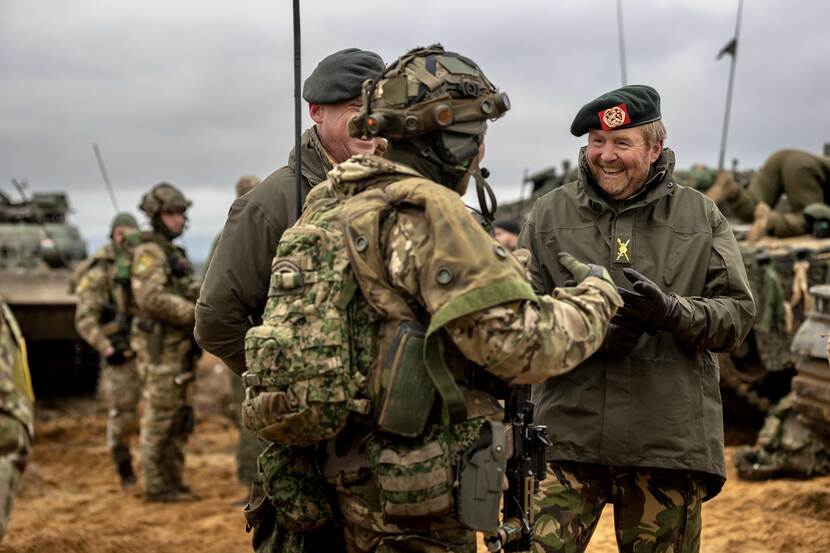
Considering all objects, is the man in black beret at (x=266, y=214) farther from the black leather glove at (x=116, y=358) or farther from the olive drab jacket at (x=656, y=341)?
the black leather glove at (x=116, y=358)

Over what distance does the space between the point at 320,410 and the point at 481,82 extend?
999 mm

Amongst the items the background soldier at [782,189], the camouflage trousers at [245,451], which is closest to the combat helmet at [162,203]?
the camouflage trousers at [245,451]

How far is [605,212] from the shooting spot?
423 cm

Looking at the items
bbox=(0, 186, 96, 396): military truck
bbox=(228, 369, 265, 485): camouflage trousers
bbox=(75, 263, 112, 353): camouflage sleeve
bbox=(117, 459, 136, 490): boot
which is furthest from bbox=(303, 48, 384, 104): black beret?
bbox=(0, 186, 96, 396): military truck

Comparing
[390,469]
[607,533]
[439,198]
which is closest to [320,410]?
[390,469]

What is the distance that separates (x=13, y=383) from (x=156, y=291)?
213 inches

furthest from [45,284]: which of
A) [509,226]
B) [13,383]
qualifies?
[13,383]

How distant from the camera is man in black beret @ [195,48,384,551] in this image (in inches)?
153

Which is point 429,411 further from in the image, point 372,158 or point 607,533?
point 607,533

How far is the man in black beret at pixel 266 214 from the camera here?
388cm

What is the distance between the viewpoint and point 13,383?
11.5 feet

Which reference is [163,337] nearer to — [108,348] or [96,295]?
[108,348]

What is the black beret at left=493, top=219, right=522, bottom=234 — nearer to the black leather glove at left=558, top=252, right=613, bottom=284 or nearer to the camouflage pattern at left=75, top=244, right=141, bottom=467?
the camouflage pattern at left=75, top=244, right=141, bottom=467

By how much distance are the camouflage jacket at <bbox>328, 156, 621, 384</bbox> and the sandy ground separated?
3888 millimetres
